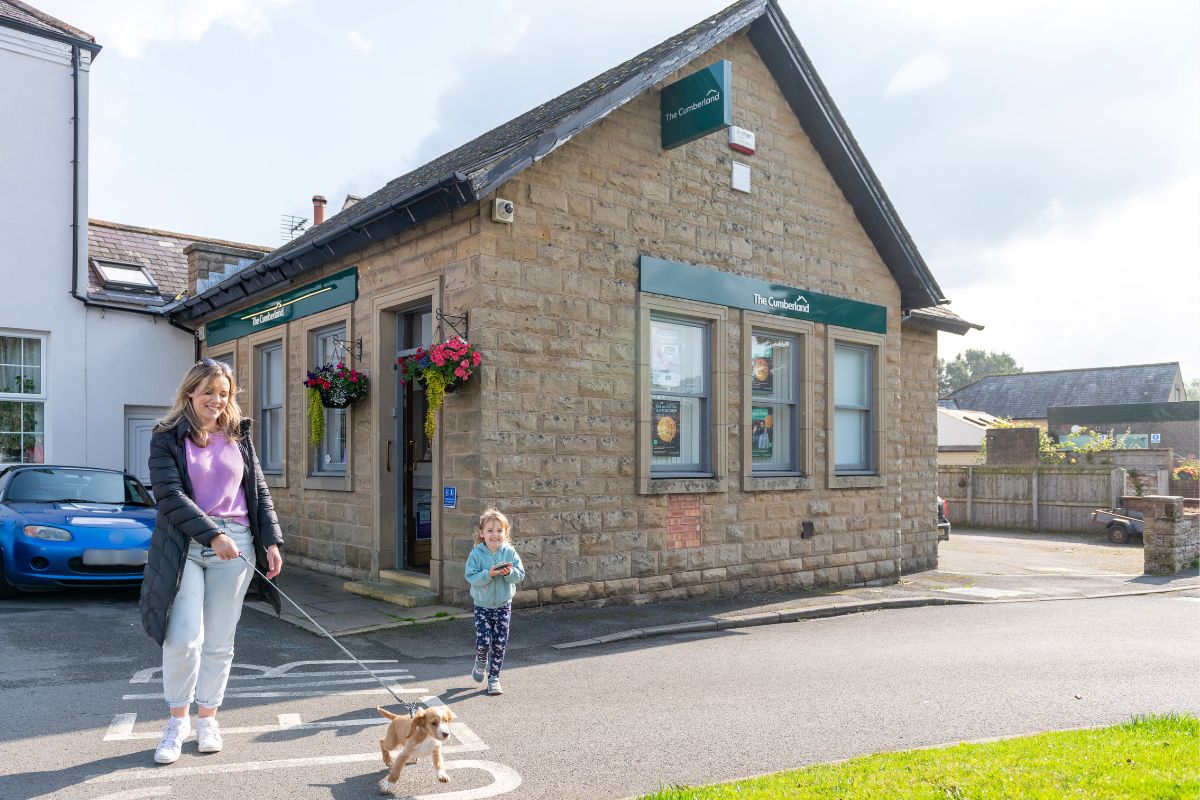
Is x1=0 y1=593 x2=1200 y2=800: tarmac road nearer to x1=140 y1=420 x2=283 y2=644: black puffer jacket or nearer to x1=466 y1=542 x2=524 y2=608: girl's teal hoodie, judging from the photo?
x1=466 y1=542 x2=524 y2=608: girl's teal hoodie

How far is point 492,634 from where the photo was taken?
6355mm

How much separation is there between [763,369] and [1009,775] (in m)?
8.22

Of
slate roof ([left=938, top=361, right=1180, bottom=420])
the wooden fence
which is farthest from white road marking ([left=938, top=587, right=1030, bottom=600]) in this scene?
slate roof ([left=938, top=361, right=1180, bottom=420])

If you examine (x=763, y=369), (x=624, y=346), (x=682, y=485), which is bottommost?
(x=682, y=485)

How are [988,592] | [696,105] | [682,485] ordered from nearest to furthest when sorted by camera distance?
[696,105], [682,485], [988,592]

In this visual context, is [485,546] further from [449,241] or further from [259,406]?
[259,406]

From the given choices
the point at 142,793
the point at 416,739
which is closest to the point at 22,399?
the point at 142,793

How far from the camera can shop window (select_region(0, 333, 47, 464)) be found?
49.1ft

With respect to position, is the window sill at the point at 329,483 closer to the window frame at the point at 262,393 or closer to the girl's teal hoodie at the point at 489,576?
the window frame at the point at 262,393

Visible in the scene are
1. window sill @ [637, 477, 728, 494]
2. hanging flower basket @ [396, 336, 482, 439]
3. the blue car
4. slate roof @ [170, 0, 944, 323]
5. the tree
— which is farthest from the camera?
the tree

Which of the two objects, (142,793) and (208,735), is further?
(208,735)

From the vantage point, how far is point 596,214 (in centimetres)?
1019

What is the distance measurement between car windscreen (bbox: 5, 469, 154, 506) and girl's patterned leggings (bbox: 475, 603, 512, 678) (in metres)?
5.95

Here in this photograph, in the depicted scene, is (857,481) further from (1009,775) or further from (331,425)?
(1009,775)
